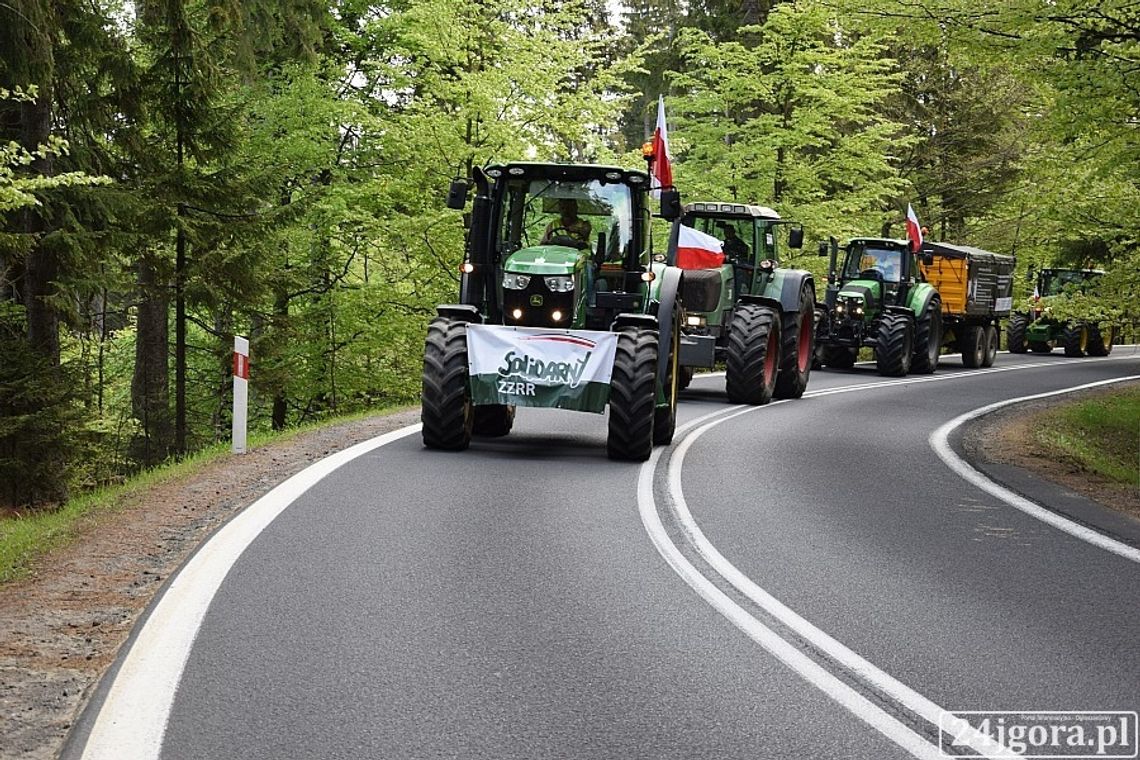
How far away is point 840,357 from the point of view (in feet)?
95.7

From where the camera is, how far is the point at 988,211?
140 feet

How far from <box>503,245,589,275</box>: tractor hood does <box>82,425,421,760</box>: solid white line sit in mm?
4417

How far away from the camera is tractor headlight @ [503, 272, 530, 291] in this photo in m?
12.9

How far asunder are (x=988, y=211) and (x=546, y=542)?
37.7 meters

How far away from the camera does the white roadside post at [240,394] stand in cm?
1280

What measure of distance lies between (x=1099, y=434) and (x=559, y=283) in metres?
9.85

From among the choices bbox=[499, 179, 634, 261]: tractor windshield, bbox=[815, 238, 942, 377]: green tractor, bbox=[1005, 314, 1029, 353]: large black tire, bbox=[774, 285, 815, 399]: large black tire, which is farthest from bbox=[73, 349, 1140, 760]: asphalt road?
bbox=[1005, 314, 1029, 353]: large black tire

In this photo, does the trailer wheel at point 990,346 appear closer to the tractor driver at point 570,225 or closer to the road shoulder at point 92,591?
the tractor driver at point 570,225

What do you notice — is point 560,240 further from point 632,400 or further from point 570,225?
point 632,400

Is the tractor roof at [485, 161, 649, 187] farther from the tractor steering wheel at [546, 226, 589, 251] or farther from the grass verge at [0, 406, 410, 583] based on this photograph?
the grass verge at [0, 406, 410, 583]

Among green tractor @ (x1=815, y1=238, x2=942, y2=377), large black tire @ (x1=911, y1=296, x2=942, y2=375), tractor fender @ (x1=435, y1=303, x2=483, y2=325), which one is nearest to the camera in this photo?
tractor fender @ (x1=435, y1=303, x2=483, y2=325)

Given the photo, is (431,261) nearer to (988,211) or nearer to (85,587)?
(85,587)

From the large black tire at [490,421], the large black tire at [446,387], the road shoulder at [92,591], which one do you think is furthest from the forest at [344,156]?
the large black tire at [490,421]

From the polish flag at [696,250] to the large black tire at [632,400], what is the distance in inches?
267
